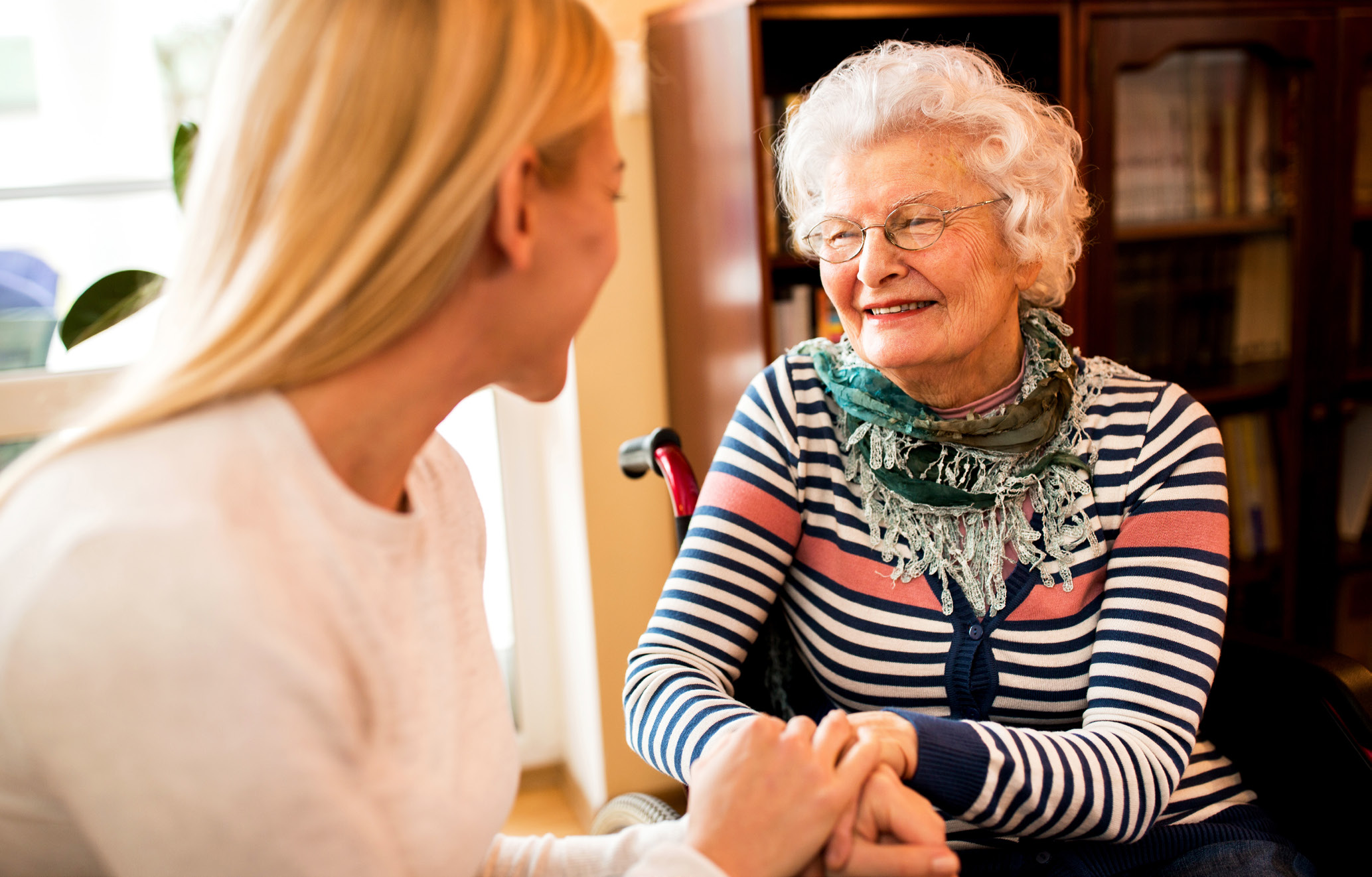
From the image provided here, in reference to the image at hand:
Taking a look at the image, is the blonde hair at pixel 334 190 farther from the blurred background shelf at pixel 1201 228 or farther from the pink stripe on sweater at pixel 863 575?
the blurred background shelf at pixel 1201 228

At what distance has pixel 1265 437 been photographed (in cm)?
225

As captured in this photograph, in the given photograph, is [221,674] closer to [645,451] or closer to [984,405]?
[645,451]

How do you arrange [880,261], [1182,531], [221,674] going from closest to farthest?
[221,674]
[1182,531]
[880,261]

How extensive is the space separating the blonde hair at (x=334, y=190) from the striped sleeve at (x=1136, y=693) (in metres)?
0.72

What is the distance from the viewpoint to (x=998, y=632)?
1.24 m

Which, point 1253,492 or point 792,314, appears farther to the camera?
point 1253,492

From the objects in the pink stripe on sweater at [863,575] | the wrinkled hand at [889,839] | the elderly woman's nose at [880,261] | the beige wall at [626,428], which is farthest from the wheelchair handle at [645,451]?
the beige wall at [626,428]

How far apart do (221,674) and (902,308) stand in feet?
→ 3.17

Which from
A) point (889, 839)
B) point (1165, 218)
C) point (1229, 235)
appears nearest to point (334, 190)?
point (889, 839)

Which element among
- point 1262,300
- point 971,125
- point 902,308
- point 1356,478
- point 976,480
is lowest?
point 1356,478

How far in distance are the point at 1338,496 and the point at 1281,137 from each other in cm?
81

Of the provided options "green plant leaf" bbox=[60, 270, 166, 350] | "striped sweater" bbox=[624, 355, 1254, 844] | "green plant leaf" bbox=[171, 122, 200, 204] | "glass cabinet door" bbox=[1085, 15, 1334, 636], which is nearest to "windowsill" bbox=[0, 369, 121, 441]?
"green plant leaf" bbox=[60, 270, 166, 350]

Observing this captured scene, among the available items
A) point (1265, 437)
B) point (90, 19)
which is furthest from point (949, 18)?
point (90, 19)

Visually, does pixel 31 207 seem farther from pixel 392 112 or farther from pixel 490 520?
pixel 392 112
